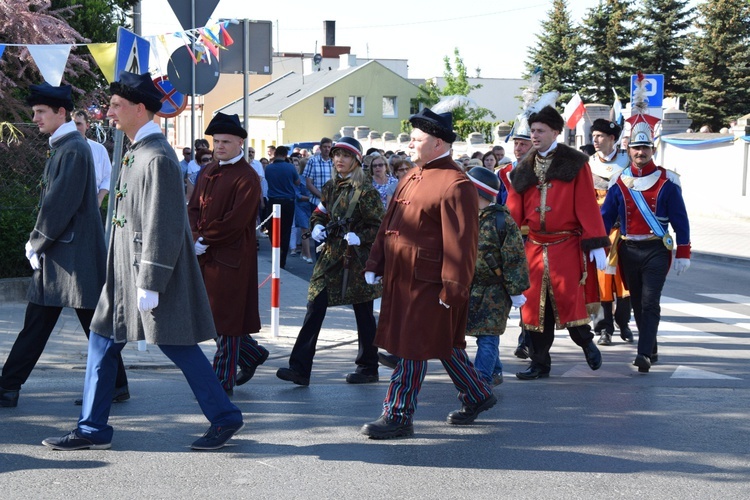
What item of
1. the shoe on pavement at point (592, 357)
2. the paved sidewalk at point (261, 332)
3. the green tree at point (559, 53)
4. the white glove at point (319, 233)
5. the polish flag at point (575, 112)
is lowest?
the paved sidewalk at point (261, 332)

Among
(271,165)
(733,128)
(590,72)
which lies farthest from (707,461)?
(590,72)

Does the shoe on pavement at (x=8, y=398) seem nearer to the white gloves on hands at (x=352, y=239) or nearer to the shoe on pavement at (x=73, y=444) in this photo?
the shoe on pavement at (x=73, y=444)

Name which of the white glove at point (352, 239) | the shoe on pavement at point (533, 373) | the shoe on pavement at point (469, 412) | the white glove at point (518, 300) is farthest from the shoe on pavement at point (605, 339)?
the shoe on pavement at point (469, 412)

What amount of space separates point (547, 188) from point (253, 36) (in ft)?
18.3

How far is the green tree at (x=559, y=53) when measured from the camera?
5303 centimetres

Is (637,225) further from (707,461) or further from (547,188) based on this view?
(707,461)

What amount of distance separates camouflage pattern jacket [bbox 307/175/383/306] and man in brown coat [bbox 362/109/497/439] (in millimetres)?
1483

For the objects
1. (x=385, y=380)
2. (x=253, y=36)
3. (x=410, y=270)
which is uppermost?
(x=253, y=36)

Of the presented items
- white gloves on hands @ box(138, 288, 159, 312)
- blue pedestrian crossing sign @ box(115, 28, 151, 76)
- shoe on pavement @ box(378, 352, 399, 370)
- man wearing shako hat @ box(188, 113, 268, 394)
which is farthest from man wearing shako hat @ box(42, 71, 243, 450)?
blue pedestrian crossing sign @ box(115, 28, 151, 76)

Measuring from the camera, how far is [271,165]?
57.1 feet

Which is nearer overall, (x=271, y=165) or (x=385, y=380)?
(x=385, y=380)

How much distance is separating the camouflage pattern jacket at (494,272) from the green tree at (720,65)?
39.7 meters

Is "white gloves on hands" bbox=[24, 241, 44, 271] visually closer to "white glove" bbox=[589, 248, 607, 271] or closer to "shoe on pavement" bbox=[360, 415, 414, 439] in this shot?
"shoe on pavement" bbox=[360, 415, 414, 439]

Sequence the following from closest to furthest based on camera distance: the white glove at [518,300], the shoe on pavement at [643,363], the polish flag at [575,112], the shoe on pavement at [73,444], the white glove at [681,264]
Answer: the shoe on pavement at [73,444] < the white glove at [518,300] < the shoe on pavement at [643,363] < the white glove at [681,264] < the polish flag at [575,112]
